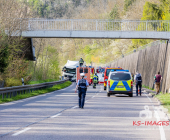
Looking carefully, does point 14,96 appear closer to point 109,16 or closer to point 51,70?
point 51,70

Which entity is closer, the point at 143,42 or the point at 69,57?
the point at 143,42

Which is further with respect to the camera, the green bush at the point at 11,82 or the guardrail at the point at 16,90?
the green bush at the point at 11,82

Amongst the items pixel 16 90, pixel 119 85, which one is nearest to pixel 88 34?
pixel 119 85

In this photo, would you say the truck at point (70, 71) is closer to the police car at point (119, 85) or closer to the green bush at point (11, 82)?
the green bush at point (11, 82)

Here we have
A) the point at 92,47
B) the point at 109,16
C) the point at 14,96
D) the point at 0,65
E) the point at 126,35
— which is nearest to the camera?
the point at 14,96

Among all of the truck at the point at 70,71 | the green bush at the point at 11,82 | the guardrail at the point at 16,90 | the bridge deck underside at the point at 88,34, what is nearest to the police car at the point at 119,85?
the guardrail at the point at 16,90

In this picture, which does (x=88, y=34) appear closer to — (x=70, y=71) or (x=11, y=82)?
(x=11, y=82)

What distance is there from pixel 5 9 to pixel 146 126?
76.6 ft

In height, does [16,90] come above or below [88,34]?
below

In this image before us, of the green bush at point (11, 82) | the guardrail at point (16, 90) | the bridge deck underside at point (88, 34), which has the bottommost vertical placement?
the guardrail at point (16, 90)

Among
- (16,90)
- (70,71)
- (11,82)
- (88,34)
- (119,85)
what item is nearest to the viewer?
(16,90)

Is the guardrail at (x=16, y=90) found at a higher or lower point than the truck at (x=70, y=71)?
lower

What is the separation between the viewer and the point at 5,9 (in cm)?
3209

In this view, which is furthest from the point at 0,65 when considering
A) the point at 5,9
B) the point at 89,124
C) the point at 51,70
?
the point at 51,70
